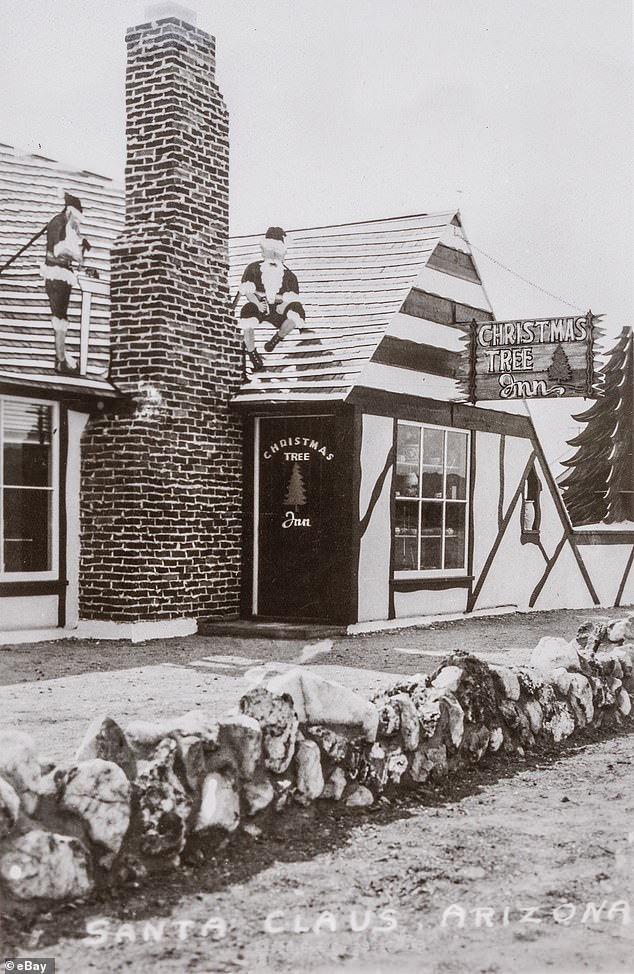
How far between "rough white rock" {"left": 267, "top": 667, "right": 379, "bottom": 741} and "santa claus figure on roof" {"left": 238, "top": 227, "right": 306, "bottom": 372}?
22.3 feet

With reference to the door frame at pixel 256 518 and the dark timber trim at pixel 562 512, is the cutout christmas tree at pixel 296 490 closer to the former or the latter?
the door frame at pixel 256 518

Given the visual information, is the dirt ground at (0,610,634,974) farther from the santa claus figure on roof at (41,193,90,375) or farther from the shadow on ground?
the santa claus figure on roof at (41,193,90,375)

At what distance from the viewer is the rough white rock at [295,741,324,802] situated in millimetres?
4277

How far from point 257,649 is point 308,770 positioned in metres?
4.81

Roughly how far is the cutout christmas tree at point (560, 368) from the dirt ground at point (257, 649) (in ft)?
8.53

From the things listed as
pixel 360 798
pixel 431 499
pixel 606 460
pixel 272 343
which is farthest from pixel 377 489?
pixel 606 460

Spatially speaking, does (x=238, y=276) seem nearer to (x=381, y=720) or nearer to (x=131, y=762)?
(x=381, y=720)

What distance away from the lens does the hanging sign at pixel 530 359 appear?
1103cm

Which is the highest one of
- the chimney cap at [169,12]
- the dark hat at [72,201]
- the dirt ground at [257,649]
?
the chimney cap at [169,12]

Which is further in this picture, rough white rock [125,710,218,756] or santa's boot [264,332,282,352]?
santa's boot [264,332,282,352]

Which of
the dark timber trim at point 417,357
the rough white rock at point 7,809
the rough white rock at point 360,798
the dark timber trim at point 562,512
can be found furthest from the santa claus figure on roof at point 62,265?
the dark timber trim at point 562,512

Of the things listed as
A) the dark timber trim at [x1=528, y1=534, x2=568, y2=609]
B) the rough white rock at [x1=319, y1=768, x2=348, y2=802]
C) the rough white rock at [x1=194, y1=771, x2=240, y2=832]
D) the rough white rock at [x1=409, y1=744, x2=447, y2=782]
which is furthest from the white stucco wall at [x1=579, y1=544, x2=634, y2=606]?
the rough white rock at [x1=194, y1=771, x2=240, y2=832]

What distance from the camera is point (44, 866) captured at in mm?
3258

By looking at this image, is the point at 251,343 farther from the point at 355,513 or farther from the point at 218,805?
the point at 218,805
